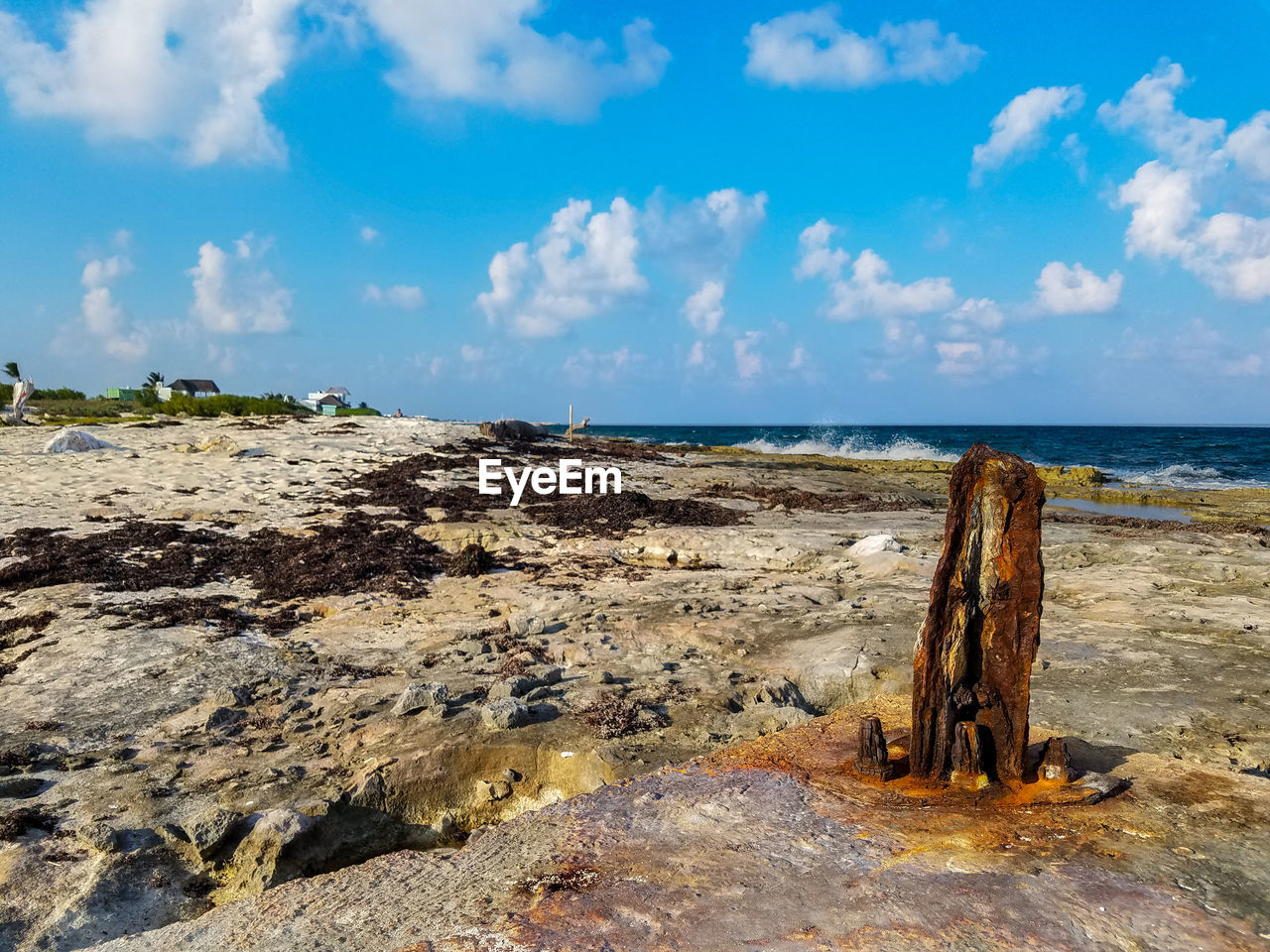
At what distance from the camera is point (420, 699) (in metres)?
5.20

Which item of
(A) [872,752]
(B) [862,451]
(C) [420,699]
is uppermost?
(B) [862,451]

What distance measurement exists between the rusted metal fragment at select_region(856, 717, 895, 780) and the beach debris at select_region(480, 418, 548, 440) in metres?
20.8

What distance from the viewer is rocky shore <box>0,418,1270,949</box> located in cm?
304

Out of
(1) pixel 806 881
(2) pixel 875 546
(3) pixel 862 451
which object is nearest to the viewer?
(1) pixel 806 881

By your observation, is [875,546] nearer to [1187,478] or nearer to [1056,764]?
[1056,764]

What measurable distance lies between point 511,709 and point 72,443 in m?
17.0

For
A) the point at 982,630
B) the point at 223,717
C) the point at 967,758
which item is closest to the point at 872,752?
the point at 967,758

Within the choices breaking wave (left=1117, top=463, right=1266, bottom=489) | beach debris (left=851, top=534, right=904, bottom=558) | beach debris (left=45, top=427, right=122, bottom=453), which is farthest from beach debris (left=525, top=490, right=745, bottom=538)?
breaking wave (left=1117, top=463, right=1266, bottom=489)

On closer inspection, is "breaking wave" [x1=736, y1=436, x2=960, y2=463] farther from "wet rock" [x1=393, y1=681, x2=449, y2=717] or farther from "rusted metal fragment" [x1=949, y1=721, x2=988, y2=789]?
"rusted metal fragment" [x1=949, y1=721, x2=988, y2=789]

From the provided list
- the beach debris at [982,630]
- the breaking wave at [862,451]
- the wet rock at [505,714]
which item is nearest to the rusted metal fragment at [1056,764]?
the beach debris at [982,630]

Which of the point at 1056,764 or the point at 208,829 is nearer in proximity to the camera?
the point at 1056,764

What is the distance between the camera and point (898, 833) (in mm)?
3270

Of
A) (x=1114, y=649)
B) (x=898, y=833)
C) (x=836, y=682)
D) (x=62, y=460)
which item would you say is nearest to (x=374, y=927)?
(x=898, y=833)

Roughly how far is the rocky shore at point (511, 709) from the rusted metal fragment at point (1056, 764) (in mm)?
275
